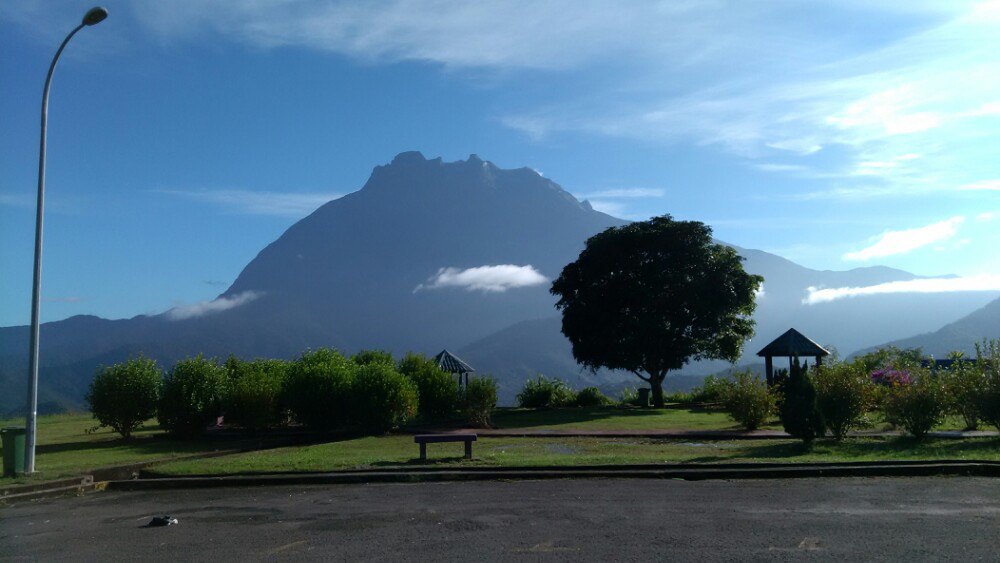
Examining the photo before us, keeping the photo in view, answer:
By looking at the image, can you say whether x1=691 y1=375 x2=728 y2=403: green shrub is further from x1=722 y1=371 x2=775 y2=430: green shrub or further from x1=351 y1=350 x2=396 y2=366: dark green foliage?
x1=351 y1=350 x2=396 y2=366: dark green foliage

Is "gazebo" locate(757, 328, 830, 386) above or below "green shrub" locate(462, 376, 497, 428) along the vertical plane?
above

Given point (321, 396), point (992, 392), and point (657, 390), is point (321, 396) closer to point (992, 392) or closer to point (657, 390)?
point (992, 392)

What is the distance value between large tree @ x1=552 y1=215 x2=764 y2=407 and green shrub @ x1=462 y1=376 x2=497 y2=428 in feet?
54.1

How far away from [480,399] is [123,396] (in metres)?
10.2

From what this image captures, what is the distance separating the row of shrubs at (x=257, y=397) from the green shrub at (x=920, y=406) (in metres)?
11.3

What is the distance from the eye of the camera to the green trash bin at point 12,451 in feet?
44.9

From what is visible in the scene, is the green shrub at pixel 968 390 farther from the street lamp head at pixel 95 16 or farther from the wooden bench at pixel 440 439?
the street lamp head at pixel 95 16

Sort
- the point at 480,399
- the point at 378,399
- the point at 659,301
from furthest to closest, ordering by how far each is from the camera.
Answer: the point at 659,301, the point at 480,399, the point at 378,399

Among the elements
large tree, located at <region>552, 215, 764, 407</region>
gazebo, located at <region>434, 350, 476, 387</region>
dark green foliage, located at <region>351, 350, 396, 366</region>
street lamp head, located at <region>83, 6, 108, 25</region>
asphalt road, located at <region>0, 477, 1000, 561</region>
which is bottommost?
asphalt road, located at <region>0, 477, 1000, 561</region>

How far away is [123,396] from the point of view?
2225cm

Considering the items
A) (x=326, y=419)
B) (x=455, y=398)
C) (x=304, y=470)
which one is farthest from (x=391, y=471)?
(x=455, y=398)

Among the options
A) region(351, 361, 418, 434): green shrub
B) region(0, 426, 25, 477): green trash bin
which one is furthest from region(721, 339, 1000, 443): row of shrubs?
region(0, 426, 25, 477): green trash bin

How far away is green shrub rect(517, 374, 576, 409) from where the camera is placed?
126 ft

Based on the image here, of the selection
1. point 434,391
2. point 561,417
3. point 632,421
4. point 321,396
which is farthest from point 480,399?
point 561,417
